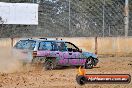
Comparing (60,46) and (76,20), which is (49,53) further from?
(76,20)

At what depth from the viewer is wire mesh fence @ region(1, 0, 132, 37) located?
3247cm

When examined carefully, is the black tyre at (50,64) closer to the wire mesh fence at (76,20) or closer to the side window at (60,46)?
the side window at (60,46)

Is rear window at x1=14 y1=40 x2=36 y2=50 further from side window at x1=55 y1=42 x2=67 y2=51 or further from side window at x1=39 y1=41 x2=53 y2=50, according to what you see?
side window at x1=55 y1=42 x2=67 y2=51

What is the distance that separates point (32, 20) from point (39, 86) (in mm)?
21199

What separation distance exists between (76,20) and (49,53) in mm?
15068

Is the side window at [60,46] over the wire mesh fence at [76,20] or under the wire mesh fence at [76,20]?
under

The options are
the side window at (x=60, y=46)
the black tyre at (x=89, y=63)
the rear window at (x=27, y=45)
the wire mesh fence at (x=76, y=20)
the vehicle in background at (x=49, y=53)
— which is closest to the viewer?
the vehicle in background at (x=49, y=53)

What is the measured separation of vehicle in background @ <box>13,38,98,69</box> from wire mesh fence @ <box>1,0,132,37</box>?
12394mm

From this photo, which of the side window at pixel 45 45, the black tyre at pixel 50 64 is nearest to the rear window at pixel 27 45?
the side window at pixel 45 45

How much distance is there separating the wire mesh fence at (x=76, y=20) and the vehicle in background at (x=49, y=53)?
12.4 m

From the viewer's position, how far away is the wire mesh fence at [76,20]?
107 feet

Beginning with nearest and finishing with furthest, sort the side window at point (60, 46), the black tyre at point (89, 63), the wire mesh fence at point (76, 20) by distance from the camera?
1. the side window at point (60, 46)
2. the black tyre at point (89, 63)
3. the wire mesh fence at point (76, 20)

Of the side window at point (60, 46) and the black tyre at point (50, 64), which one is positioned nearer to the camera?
the black tyre at point (50, 64)

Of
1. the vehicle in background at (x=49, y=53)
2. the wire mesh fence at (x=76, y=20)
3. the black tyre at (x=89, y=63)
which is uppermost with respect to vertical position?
the wire mesh fence at (x=76, y=20)
